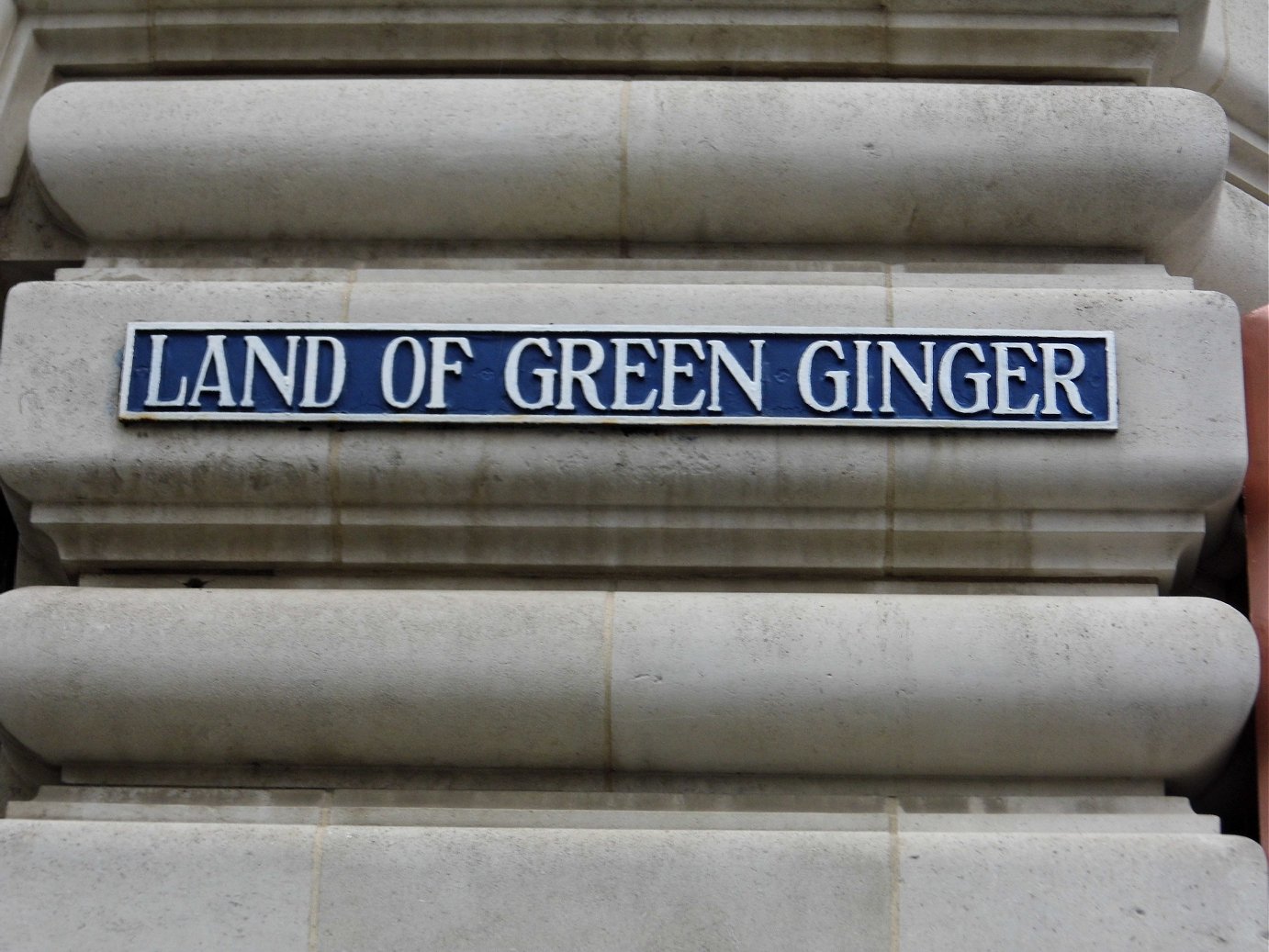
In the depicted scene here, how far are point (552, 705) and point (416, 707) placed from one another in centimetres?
44

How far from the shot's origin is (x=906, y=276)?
5.65 metres

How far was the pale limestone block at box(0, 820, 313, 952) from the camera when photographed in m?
4.87

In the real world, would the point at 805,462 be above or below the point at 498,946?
above

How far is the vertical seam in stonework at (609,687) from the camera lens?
5078 millimetres

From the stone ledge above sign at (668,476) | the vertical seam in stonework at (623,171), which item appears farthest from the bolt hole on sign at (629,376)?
the vertical seam in stonework at (623,171)

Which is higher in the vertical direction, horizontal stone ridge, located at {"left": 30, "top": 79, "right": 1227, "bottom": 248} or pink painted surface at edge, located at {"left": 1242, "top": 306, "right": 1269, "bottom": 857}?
horizontal stone ridge, located at {"left": 30, "top": 79, "right": 1227, "bottom": 248}

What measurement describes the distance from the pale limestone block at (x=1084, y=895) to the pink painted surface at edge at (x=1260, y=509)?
32 cm

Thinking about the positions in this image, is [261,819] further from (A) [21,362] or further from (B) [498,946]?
(A) [21,362]

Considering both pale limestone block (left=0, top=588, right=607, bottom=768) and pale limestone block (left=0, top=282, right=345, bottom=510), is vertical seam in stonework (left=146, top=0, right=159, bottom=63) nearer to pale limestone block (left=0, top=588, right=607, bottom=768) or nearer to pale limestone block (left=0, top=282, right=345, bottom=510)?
pale limestone block (left=0, top=282, right=345, bottom=510)

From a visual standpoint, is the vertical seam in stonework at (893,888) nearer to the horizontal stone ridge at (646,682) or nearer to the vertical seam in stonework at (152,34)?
the horizontal stone ridge at (646,682)

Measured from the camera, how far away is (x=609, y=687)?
508cm

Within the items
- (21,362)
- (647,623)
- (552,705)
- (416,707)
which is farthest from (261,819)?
(21,362)

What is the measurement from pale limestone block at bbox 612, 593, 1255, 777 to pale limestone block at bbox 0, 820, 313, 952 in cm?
113

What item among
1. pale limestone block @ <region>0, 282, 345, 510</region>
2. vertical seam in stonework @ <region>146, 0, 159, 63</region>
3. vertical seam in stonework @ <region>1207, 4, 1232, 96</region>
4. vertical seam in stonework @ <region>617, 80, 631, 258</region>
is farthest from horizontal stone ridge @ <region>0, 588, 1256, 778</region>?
vertical seam in stonework @ <region>1207, 4, 1232, 96</region>
